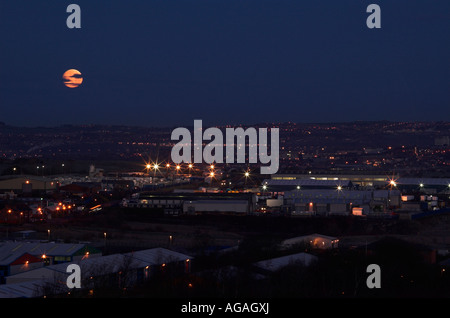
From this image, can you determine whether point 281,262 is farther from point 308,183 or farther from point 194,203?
point 308,183

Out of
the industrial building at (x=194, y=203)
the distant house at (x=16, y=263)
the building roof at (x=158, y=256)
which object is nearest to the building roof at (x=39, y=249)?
the distant house at (x=16, y=263)

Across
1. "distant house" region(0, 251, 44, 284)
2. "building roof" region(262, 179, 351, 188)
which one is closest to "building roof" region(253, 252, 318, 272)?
"distant house" region(0, 251, 44, 284)

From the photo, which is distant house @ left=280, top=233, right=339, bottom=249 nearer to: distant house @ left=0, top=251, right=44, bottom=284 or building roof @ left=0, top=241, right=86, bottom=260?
building roof @ left=0, top=241, right=86, bottom=260

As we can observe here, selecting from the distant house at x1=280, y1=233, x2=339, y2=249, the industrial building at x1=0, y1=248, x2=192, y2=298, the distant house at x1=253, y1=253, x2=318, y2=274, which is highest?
the industrial building at x1=0, y1=248, x2=192, y2=298

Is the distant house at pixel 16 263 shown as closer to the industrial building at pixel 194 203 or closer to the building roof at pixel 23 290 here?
the building roof at pixel 23 290

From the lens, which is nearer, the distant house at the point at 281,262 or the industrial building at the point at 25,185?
the distant house at the point at 281,262

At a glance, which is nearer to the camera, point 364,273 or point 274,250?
point 364,273

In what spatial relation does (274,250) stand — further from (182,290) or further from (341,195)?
(341,195)
